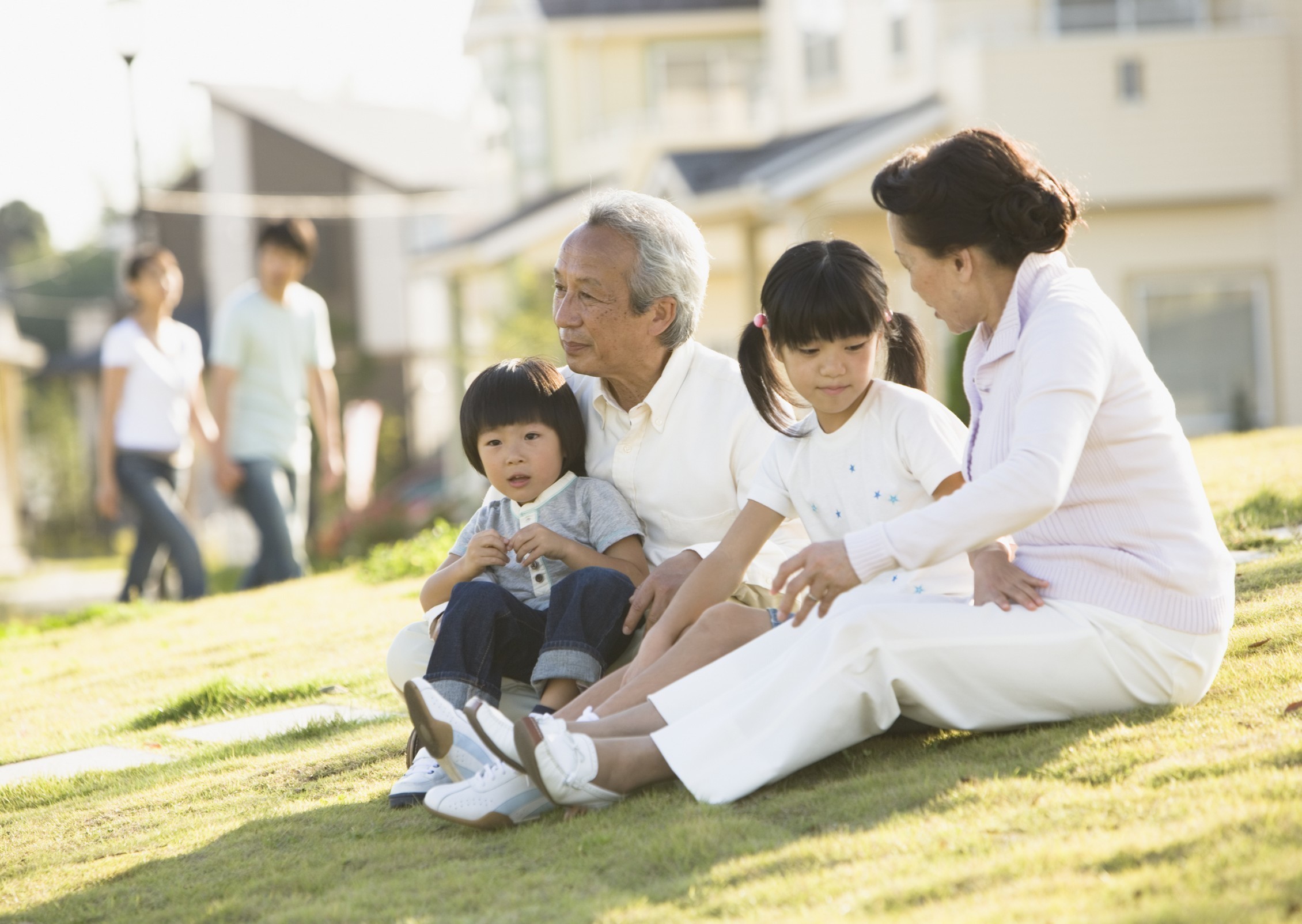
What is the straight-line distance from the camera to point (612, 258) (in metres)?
4.11

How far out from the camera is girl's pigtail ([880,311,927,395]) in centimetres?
376

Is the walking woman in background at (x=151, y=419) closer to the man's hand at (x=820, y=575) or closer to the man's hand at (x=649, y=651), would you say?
the man's hand at (x=649, y=651)

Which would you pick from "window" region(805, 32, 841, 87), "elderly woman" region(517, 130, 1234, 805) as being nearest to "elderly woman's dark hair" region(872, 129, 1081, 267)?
"elderly woman" region(517, 130, 1234, 805)

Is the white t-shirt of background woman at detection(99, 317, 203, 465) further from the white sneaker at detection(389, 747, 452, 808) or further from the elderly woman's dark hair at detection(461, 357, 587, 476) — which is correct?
the white sneaker at detection(389, 747, 452, 808)

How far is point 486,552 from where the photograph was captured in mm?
3934

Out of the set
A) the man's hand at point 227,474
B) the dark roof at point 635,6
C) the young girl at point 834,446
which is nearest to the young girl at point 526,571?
the young girl at point 834,446

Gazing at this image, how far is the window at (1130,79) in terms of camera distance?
16.3 meters

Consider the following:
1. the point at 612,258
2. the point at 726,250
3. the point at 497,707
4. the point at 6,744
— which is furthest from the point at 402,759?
the point at 726,250

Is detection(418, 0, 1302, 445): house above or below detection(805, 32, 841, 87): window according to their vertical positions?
below

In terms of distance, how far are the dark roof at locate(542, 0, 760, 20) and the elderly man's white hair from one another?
2029cm

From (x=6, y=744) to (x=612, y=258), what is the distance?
9.31 feet

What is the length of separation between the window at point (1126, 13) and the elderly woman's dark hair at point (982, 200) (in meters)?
15.2

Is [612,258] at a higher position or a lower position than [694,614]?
higher

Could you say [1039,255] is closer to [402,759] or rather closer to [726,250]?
[402,759]
